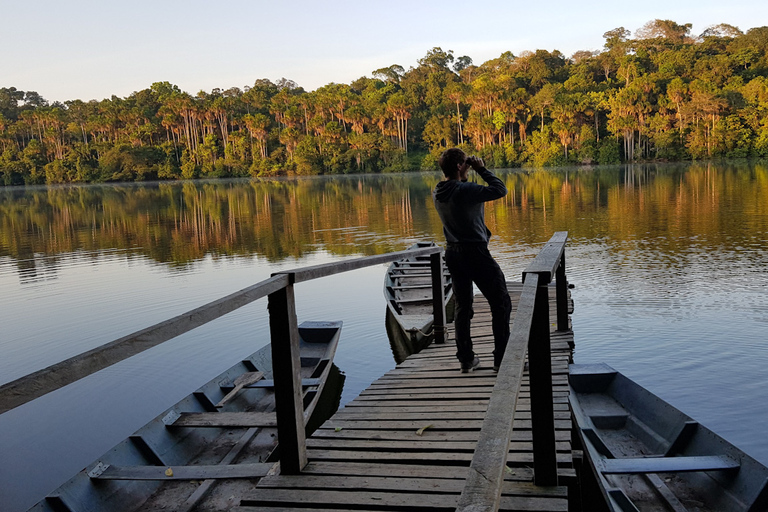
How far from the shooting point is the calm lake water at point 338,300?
6664mm

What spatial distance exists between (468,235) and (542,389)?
1.93 meters

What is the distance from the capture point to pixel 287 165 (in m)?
84.9

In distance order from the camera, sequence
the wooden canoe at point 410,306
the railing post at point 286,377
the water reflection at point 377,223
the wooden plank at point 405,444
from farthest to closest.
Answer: the water reflection at point 377,223
the wooden canoe at point 410,306
the wooden plank at point 405,444
the railing post at point 286,377

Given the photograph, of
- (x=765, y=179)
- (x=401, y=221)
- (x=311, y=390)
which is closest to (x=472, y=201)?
(x=311, y=390)

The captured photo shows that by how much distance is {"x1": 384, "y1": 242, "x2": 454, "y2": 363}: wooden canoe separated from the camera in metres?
7.54

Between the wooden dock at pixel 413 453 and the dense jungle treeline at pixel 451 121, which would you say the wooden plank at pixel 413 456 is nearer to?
the wooden dock at pixel 413 453

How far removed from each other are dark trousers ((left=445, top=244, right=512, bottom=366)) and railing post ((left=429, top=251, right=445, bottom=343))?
128cm

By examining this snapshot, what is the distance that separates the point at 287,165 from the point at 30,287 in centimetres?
7187

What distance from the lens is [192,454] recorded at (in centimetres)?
466

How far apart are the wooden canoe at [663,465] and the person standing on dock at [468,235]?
0.94m

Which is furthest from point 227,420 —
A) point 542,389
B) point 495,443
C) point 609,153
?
point 609,153

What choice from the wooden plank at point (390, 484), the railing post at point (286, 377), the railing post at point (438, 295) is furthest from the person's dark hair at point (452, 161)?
the wooden plank at point (390, 484)

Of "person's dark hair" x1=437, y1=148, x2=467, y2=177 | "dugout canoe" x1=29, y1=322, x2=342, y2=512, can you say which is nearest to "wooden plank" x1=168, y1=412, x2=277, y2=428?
"dugout canoe" x1=29, y1=322, x2=342, y2=512

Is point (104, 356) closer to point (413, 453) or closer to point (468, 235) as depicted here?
point (413, 453)
